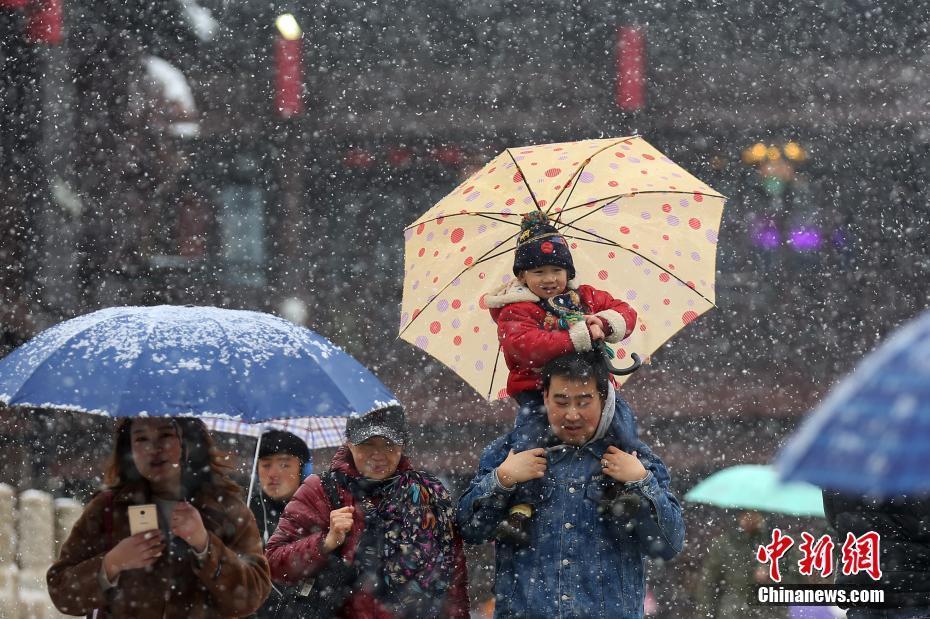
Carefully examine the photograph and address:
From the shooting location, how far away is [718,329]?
1159 centimetres

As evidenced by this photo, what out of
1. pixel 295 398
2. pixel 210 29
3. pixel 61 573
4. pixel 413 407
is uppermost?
pixel 210 29

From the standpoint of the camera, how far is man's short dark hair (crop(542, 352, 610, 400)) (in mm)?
3596

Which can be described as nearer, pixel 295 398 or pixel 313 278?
pixel 295 398

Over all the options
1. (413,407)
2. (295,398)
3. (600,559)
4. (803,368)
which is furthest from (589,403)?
(803,368)

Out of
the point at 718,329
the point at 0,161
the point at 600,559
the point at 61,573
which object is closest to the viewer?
the point at 61,573

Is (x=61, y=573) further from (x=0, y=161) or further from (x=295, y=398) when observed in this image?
(x=0, y=161)

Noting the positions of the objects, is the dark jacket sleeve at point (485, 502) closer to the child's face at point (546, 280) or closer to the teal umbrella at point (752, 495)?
the child's face at point (546, 280)

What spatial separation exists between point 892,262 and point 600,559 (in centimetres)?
897

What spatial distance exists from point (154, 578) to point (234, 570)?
240 mm

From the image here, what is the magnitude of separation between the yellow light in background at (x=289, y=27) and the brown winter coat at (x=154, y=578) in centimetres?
860

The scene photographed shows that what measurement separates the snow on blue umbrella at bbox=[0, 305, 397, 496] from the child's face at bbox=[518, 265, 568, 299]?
0.71 meters

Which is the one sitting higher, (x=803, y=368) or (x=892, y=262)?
(x=892, y=262)

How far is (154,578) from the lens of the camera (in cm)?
326

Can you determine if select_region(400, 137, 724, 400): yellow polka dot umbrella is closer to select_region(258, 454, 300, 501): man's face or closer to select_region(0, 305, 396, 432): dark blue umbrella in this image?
select_region(258, 454, 300, 501): man's face
